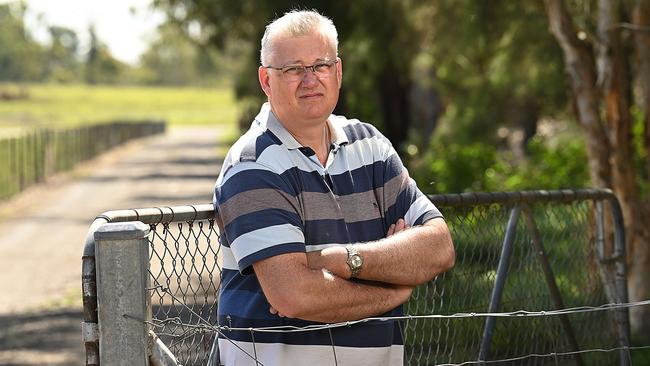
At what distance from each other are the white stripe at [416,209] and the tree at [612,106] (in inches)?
213

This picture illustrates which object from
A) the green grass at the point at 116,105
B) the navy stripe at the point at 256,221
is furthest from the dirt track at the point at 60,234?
the green grass at the point at 116,105

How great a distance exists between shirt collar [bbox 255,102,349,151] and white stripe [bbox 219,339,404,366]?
0.58m

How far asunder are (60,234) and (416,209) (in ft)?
57.9

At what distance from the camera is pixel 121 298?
358cm

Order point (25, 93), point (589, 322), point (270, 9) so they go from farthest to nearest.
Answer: point (25, 93), point (270, 9), point (589, 322)

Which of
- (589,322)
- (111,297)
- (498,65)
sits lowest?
(589,322)

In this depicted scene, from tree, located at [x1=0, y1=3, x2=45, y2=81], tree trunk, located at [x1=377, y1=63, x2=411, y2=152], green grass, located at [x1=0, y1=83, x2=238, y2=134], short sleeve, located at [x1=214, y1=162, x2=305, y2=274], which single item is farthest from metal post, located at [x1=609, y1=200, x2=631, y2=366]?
tree, located at [x1=0, y1=3, x2=45, y2=81]

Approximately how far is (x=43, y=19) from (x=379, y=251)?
6118 inches

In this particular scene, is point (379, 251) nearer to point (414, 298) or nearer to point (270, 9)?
point (414, 298)

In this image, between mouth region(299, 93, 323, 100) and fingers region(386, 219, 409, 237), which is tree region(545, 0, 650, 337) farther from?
mouth region(299, 93, 323, 100)

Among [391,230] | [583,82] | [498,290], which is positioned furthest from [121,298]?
[583,82]

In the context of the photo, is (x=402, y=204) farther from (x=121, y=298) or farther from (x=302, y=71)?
(x=121, y=298)

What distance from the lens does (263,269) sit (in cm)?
375

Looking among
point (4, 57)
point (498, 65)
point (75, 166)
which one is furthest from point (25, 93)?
point (498, 65)
